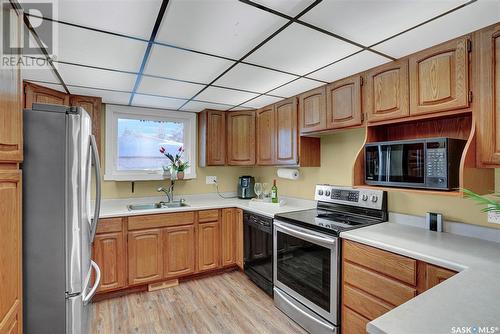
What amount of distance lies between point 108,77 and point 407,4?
216 cm

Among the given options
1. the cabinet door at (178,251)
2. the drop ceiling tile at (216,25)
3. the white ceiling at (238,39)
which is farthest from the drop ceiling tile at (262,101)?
the cabinet door at (178,251)

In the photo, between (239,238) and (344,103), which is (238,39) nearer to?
(344,103)

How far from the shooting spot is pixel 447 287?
99cm

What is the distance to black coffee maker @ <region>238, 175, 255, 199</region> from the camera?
12.1ft

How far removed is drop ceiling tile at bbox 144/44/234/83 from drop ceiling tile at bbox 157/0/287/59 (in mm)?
131

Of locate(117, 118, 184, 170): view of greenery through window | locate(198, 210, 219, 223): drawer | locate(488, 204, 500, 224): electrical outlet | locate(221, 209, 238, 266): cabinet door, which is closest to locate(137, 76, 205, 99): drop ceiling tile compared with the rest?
locate(117, 118, 184, 170): view of greenery through window

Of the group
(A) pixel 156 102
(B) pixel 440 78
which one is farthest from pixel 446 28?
(A) pixel 156 102

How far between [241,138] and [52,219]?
2.44 m

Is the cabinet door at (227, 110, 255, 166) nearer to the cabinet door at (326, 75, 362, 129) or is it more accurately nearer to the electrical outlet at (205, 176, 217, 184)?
the electrical outlet at (205, 176, 217, 184)

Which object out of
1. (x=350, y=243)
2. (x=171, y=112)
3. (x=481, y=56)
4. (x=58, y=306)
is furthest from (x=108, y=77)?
(x=481, y=56)

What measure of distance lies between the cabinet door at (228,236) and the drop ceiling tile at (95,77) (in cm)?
176

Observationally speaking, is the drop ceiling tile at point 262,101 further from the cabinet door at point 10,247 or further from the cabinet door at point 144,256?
the cabinet door at point 10,247

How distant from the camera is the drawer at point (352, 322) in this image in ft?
5.61

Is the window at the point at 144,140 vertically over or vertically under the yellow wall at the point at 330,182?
over
